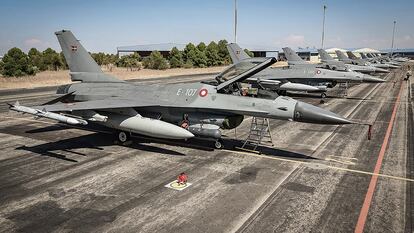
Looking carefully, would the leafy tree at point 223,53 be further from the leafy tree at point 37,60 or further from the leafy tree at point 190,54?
the leafy tree at point 37,60

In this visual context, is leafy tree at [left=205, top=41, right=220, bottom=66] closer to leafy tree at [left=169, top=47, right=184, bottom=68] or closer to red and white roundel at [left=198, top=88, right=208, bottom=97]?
leafy tree at [left=169, top=47, right=184, bottom=68]

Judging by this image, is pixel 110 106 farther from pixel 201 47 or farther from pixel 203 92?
pixel 201 47

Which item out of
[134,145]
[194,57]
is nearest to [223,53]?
[194,57]

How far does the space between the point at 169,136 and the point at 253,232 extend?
6.11 meters

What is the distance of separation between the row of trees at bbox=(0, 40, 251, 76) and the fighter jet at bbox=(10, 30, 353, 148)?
1591 inches

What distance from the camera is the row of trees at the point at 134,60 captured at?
157 feet

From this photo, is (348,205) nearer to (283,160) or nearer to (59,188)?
(283,160)

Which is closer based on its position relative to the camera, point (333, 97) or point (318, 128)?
point (318, 128)

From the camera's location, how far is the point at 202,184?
371 inches

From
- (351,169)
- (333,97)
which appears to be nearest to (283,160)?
(351,169)

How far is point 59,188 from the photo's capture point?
9.07m

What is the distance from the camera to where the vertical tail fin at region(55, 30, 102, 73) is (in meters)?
17.0

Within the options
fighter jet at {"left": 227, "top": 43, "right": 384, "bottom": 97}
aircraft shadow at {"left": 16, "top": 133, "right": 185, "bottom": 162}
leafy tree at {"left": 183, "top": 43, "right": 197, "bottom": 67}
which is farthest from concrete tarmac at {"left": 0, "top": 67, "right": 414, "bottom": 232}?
leafy tree at {"left": 183, "top": 43, "right": 197, "bottom": 67}

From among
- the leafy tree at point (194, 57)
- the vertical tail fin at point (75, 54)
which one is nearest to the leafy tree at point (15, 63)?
the vertical tail fin at point (75, 54)
